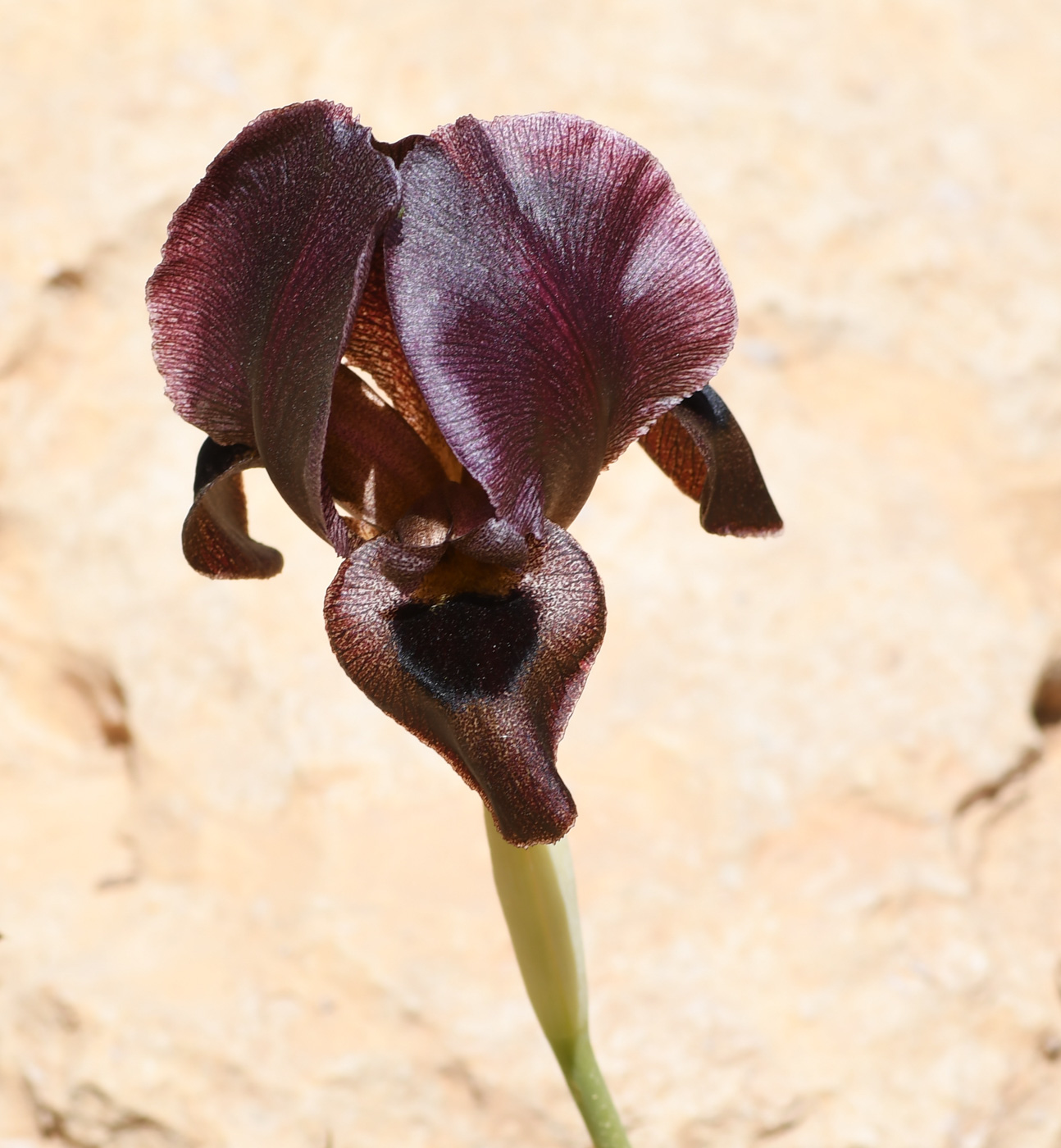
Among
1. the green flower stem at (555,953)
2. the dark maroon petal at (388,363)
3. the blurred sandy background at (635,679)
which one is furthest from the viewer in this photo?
the blurred sandy background at (635,679)

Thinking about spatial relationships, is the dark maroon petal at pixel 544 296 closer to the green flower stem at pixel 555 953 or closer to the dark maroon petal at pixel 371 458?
the dark maroon petal at pixel 371 458

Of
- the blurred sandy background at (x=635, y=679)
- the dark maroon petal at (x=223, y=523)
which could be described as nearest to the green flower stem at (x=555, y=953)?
the dark maroon petal at (x=223, y=523)

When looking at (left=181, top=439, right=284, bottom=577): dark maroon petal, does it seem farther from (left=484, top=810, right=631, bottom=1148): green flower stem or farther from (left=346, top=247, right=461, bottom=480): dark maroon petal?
(left=484, top=810, right=631, bottom=1148): green flower stem

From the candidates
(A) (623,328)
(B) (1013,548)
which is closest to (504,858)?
(A) (623,328)

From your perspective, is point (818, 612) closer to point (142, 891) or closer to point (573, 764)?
point (573, 764)

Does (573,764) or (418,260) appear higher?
(418,260)

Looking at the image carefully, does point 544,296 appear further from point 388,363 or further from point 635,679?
point 635,679

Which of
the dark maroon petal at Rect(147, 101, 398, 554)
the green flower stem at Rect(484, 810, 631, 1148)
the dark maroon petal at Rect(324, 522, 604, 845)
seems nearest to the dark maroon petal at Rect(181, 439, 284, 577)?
the dark maroon petal at Rect(147, 101, 398, 554)
